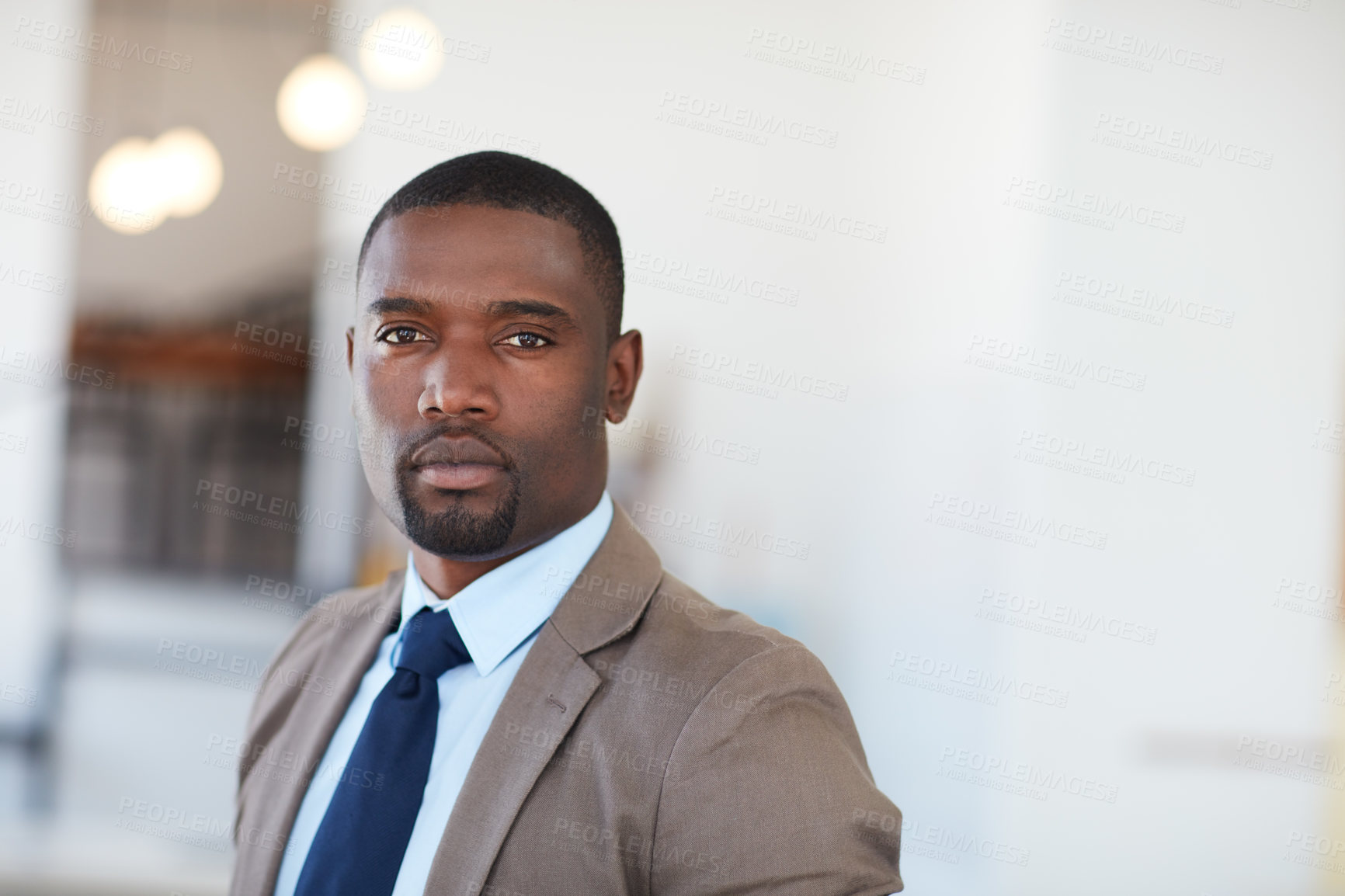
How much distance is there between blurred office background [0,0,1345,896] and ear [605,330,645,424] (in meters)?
1.53

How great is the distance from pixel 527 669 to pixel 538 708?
49 millimetres

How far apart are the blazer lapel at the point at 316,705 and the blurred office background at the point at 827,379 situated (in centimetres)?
146

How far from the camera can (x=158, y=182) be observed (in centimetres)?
318

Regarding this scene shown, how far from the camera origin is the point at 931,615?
110 inches

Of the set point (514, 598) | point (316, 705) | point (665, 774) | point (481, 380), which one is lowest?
point (316, 705)

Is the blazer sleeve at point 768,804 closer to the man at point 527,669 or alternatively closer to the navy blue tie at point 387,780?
the man at point 527,669

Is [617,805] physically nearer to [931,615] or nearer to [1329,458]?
[931,615]

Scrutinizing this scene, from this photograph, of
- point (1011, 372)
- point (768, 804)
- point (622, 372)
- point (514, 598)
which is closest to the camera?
point (768, 804)

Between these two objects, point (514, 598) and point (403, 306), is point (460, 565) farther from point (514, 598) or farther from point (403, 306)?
point (403, 306)

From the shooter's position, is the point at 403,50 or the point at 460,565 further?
the point at 403,50

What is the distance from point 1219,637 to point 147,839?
3.02 metres

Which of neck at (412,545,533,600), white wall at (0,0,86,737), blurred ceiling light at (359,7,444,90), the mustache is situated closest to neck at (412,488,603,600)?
neck at (412,545,533,600)

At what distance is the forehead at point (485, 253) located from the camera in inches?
45.8

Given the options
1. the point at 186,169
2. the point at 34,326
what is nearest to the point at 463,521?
the point at 186,169
